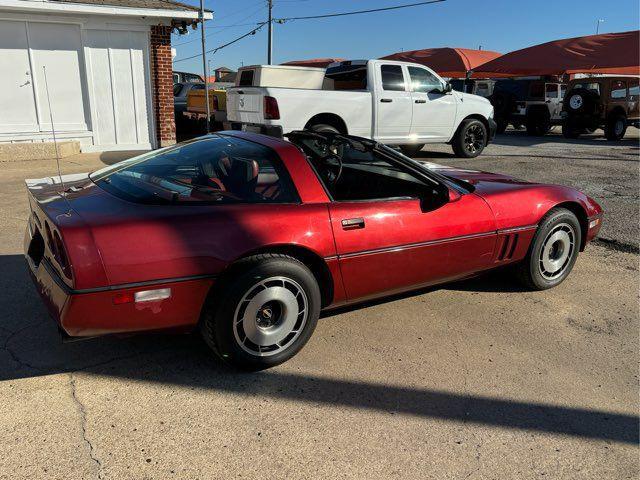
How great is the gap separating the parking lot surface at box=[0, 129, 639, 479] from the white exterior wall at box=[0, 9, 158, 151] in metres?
7.27

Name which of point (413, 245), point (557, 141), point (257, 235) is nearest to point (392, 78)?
point (413, 245)

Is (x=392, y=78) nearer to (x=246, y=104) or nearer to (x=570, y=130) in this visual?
(x=246, y=104)

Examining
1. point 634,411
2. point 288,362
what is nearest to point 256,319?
point 288,362

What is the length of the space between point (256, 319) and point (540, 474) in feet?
5.09

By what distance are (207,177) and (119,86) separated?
8.65 m

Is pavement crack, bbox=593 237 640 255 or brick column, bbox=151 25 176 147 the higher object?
brick column, bbox=151 25 176 147

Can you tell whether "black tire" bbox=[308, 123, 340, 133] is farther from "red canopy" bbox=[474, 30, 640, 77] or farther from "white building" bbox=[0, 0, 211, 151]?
"red canopy" bbox=[474, 30, 640, 77]

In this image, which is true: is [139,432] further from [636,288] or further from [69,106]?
[69,106]

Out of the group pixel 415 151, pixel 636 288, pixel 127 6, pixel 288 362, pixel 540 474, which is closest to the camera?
pixel 540 474

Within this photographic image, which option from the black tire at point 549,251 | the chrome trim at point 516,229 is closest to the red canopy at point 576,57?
the black tire at point 549,251

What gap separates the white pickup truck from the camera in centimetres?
884

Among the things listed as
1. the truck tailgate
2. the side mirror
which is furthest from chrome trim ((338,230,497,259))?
the truck tailgate

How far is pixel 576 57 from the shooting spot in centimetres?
1861

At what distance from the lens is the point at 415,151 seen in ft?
40.1
